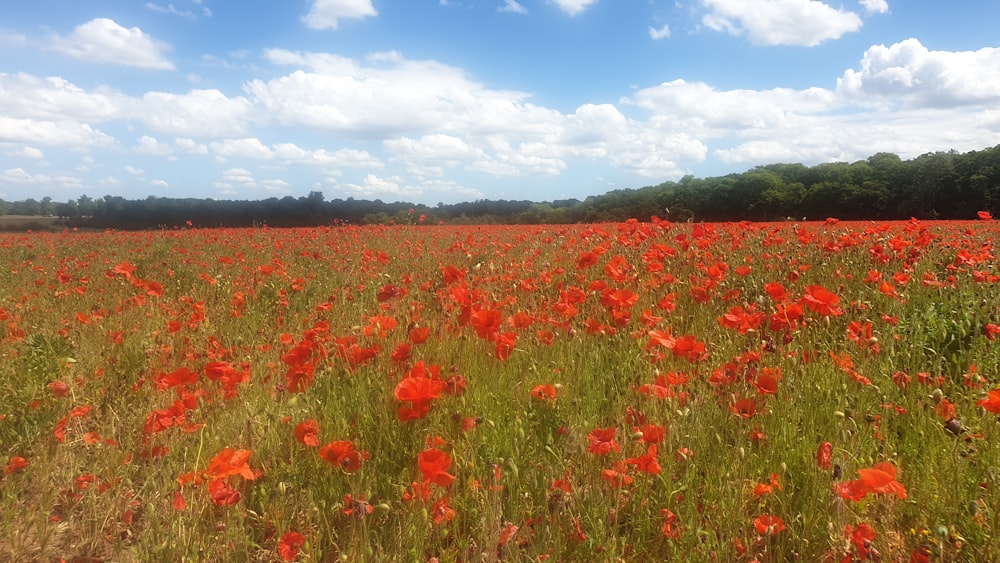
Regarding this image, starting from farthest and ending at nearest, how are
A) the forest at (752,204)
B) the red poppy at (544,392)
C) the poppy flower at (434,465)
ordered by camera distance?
1. the forest at (752,204)
2. the red poppy at (544,392)
3. the poppy flower at (434,465)

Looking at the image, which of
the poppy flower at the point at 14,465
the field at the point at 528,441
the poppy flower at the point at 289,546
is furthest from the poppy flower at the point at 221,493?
the poppy flower at the point at 14,465

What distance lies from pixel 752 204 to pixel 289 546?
111 ft

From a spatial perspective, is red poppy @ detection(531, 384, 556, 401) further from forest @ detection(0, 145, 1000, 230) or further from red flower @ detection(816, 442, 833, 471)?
forest @ detection(0, 145, 1000, 230)

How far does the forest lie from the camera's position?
2200 centimetres

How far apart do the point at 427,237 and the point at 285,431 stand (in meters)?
8.23

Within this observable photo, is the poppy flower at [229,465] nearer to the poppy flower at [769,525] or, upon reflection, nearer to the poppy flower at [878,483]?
the poppy flower at [769,525]

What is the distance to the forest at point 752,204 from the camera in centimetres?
2200

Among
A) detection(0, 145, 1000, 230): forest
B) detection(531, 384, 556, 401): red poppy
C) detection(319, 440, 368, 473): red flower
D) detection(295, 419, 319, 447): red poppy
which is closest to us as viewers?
detection(319, 440, 368, 473): red flower

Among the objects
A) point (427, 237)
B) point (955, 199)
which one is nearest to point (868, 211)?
point (955, 199)

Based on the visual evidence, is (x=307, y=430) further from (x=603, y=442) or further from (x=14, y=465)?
(x=14, y=465)

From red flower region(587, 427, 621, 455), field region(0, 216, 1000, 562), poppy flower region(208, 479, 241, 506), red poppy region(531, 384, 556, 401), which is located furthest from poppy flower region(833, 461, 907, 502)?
poppy flower region(208, 479, 241, 506)

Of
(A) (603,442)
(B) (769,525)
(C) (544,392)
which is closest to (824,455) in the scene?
(B) (769,525)

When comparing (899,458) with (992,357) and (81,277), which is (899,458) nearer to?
(992,357)

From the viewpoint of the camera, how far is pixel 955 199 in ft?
84.4
